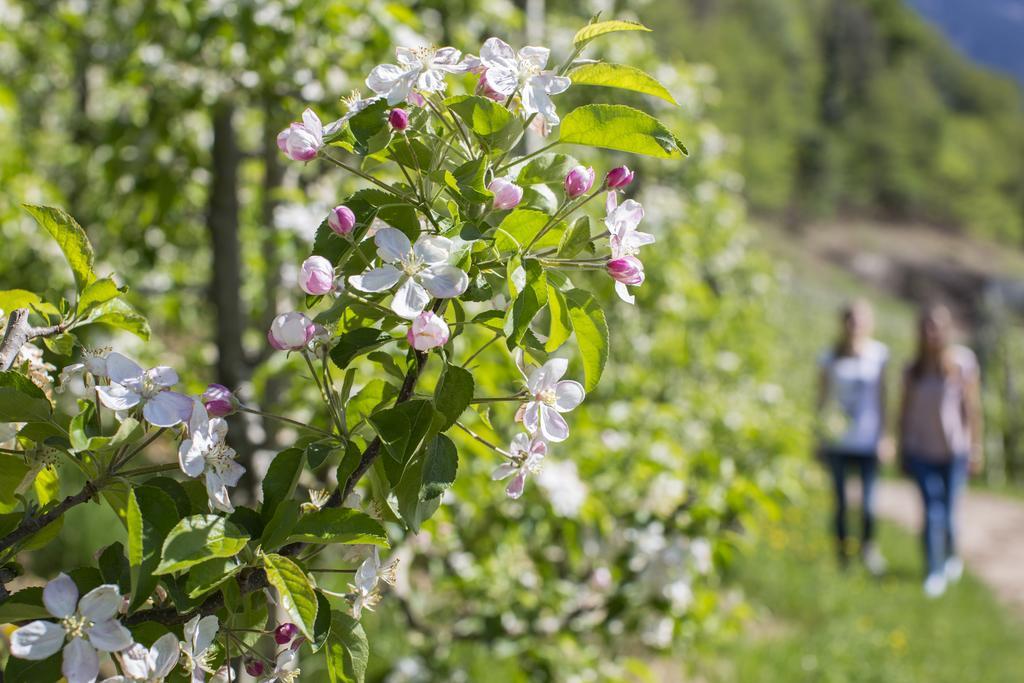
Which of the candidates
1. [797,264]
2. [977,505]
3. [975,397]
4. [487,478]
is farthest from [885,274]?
[487,478]

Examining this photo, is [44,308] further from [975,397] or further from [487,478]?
[975,397]

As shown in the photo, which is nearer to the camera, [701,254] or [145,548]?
[145,548]

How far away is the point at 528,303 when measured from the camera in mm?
818

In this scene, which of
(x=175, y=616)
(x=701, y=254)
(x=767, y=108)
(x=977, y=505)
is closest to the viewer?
(x=175, y=616)

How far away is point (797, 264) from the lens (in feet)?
128

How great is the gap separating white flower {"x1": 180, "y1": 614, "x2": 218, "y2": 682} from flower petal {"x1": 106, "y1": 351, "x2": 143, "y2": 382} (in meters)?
0.21

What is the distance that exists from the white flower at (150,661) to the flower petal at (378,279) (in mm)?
317

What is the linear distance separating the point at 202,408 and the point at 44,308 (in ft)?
0.86

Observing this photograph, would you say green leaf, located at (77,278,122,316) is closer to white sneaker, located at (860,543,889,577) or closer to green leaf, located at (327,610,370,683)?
green leaf, located at (327,610,370,683)

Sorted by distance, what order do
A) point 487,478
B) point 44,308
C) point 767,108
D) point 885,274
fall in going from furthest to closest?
point 767,108, point 885,274, point 487,478, point 44,308

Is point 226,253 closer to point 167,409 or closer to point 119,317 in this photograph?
point 119,317

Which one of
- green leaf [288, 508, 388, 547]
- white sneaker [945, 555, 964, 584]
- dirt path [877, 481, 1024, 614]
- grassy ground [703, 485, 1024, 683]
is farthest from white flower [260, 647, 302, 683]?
dirt path [877, 481, 1024, 614]

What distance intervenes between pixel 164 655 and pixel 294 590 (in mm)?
119

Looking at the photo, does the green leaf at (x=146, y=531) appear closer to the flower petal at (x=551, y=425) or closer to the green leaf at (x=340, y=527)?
the green leaf at (x=340, y=527)
